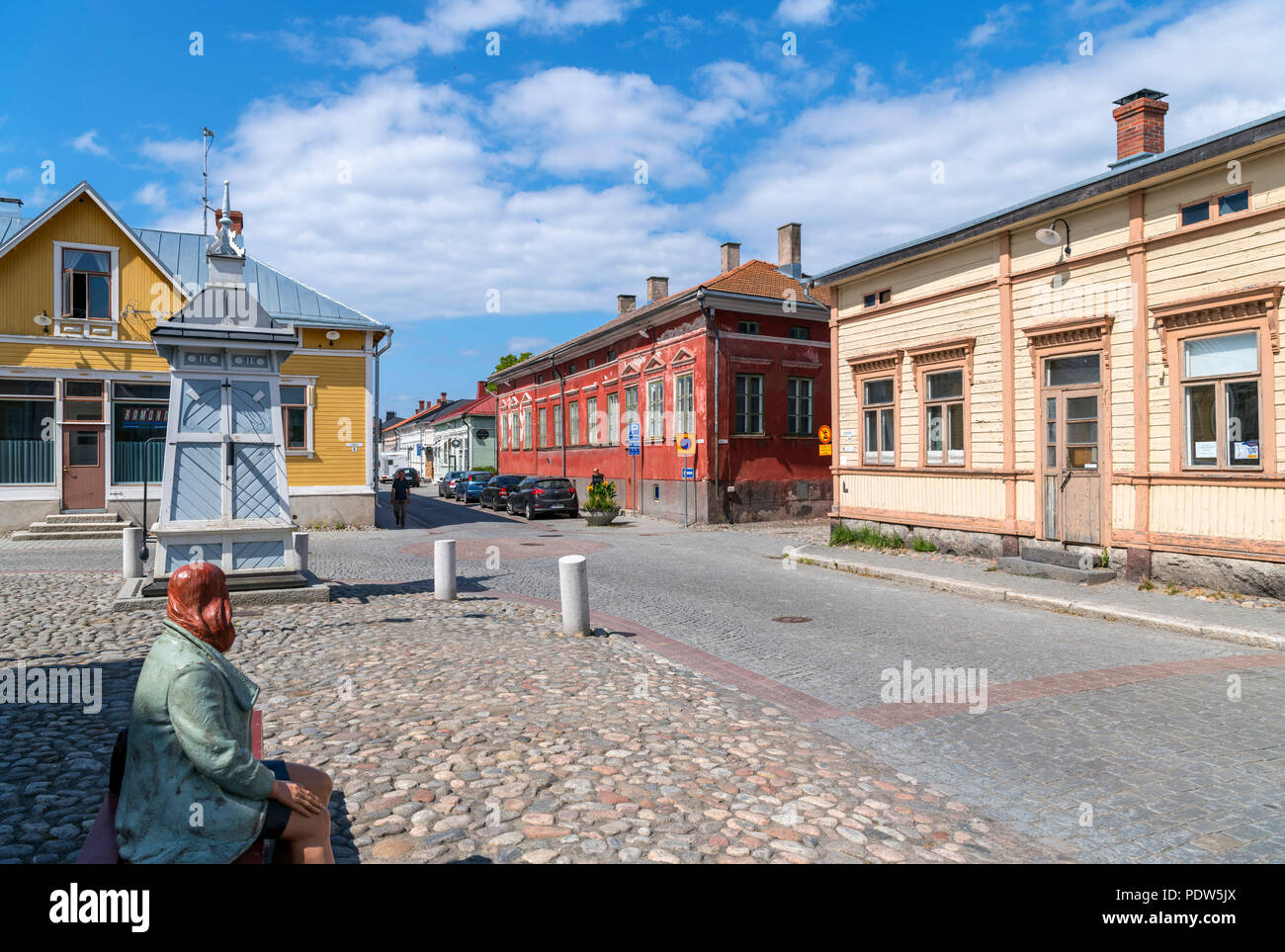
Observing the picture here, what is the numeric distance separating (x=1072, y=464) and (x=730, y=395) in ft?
45.2

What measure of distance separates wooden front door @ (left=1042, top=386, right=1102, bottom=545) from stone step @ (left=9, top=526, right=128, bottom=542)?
71.3 feet

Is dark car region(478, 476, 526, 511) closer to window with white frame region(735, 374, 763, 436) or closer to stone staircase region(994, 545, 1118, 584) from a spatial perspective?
window with white frame region(735, 374, 763, 436)

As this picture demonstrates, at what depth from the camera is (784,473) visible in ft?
91.0

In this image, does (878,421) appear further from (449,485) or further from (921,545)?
(449,485)

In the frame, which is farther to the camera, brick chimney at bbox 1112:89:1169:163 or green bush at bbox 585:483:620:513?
green bush at bbox 585:483:620:513

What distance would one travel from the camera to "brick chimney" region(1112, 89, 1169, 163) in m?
14.7

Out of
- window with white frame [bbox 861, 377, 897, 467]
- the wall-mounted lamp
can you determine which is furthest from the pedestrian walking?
the wall-mounted lamp

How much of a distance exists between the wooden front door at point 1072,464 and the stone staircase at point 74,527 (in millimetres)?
20761

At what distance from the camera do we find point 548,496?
3006 centimetres

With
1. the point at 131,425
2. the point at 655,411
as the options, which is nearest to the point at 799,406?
the point at 655,411

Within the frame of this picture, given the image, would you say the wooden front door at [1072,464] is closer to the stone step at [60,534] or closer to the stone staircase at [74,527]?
Answer: the stone staircase at [74,527]

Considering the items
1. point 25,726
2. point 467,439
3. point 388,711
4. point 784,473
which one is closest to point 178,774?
point 388,711

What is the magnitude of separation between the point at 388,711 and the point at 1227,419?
37.3 ft
